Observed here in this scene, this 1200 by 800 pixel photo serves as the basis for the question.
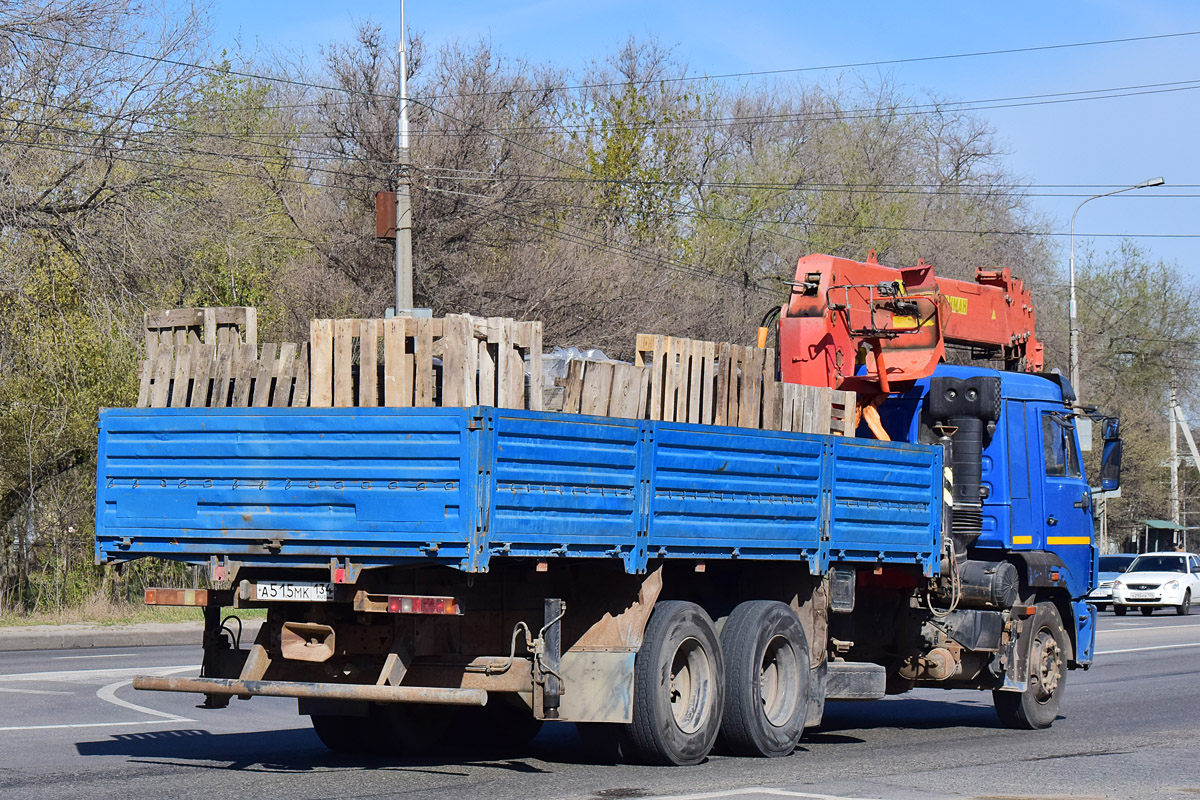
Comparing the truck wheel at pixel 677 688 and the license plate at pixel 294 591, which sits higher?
the license plate at pixel 294 591

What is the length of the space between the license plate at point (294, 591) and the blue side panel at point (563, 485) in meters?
1.02

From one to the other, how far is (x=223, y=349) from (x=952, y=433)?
21.3 feet

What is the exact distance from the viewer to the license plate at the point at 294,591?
8.39 m

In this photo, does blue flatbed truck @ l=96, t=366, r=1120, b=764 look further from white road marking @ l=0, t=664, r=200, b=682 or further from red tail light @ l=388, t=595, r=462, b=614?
white road marking @ l=0, t=664, r=200, b=682

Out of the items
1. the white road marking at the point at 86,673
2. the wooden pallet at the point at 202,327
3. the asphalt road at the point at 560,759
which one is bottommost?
the asphalt road at the point at 560,759

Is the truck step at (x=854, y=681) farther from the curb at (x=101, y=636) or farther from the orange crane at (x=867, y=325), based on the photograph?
the curb at (x=101, y=636)

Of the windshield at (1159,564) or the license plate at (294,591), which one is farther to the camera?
the windshield at (1159,564)

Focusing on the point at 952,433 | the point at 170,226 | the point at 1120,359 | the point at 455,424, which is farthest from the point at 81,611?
the point at 1120,359

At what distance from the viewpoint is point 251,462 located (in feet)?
28.1

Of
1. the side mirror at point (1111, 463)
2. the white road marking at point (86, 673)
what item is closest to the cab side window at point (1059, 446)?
the side mirror at point (1111, 463)

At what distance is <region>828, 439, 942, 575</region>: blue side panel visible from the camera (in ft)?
35.7

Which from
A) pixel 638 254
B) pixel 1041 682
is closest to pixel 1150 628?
pixel 638 254

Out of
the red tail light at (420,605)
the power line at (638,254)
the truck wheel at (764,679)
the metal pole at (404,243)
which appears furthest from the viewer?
the power line at (638,254)

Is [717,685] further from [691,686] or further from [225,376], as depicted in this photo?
[225,376]
